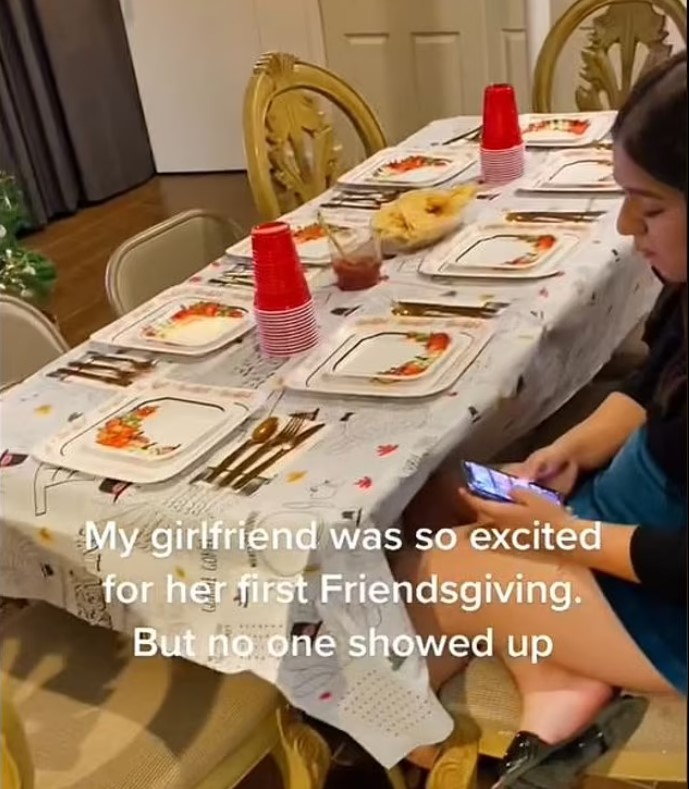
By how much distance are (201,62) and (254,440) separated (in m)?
3.79

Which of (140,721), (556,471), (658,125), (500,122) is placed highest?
(658,125)

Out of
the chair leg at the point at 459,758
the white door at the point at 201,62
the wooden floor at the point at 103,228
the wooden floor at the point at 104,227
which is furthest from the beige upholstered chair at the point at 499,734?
the white door at the point at 201,62

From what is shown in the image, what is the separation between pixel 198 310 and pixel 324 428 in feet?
1.47

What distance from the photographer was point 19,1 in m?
4.37

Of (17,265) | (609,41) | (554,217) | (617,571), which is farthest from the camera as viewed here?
(17,265)

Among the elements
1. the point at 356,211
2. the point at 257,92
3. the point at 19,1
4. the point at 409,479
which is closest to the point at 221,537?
the point at 409,479

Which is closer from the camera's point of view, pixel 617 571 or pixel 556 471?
pixel 617 571

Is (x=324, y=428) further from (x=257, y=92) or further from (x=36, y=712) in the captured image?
(x=257, y=92)

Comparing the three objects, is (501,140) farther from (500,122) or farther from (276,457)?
(276,457)

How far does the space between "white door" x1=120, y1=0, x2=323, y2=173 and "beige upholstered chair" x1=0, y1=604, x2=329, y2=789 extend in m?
3.37

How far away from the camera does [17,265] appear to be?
2.95 metres

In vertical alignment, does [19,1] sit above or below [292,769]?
above

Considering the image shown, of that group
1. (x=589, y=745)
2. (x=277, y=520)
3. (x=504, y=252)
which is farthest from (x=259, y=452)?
(x=504, y=252)

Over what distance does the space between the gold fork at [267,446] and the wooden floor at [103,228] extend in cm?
227
